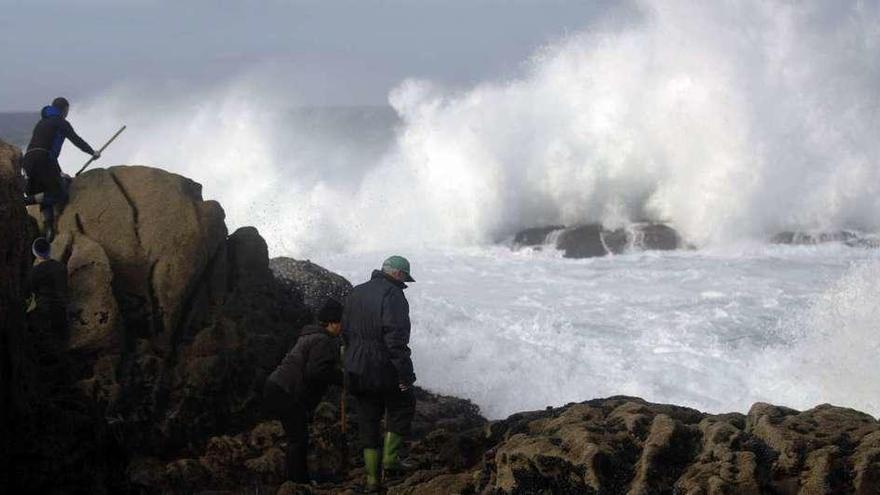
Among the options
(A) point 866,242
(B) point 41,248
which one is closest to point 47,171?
(B) point 41,248

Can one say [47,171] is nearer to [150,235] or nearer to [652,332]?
[150,235]

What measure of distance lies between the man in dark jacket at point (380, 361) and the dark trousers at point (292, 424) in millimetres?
428

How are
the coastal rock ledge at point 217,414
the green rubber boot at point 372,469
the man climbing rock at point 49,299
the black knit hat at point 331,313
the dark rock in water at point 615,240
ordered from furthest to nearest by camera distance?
the dark rock in water at point 615,240 < the man climbing rock at point 49,299 < the black knit hat at point 331,313 < the green rubber boot at point 372,469 < the coastal rock ledge at point 217,414

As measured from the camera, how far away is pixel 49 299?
6.91 m

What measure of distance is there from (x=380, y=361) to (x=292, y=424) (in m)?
0.76

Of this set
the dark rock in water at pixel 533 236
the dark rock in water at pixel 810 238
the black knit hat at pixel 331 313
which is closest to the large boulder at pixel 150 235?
the black knit hat at pixel 331 313

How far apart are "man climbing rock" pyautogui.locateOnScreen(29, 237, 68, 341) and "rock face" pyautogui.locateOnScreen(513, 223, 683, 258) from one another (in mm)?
11082

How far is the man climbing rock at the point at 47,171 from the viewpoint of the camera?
7.48 metres

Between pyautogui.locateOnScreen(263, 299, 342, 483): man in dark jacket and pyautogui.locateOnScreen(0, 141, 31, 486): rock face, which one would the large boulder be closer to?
pyautogui.locateOnScreen(263, 299, 342, 483): man in dark jacket

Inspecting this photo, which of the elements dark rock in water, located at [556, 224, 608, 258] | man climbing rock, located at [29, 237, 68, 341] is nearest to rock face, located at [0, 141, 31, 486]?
man climbing rock, located at [29, 237, 68, 341]

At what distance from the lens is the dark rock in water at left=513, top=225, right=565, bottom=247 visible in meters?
17.9

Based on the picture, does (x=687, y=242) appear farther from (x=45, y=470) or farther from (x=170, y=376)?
(x=45, y=470)

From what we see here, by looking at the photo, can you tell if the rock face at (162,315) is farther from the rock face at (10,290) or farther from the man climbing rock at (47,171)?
the rock face at (10,290)

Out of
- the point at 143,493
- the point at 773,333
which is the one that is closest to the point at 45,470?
the point at 143,493
